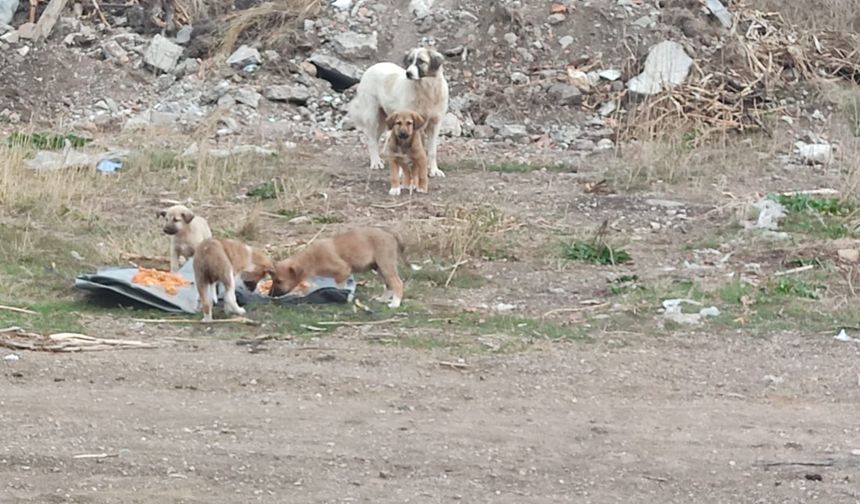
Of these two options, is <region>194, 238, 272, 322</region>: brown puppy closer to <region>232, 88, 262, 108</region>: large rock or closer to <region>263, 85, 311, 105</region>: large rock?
<region>232, 88, 262, 108</region>: large rock

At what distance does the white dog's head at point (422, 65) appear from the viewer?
14047 mm

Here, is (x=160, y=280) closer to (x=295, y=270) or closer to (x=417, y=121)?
(x=295, y=270)

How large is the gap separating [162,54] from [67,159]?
623 centimetres

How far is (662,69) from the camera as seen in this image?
18.7 meters

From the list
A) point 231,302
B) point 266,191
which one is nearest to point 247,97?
point 266,191

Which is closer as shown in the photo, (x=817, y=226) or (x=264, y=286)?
(x=264, y=286)

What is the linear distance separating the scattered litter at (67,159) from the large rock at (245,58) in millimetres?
4683

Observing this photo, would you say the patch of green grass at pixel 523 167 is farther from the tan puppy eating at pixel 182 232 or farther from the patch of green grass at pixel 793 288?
the tan puppy eating at pixel 182 232

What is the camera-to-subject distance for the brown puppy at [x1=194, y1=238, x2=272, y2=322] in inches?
330

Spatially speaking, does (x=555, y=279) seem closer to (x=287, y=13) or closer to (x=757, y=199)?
(x=757, y=199)

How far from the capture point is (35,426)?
6047 millimetres

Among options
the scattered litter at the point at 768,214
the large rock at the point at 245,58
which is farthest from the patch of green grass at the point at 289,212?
the large rock at the point at 245,58

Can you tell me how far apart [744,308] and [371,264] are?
2.31 metres

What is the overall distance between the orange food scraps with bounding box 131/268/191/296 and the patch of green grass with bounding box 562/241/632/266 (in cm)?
297
